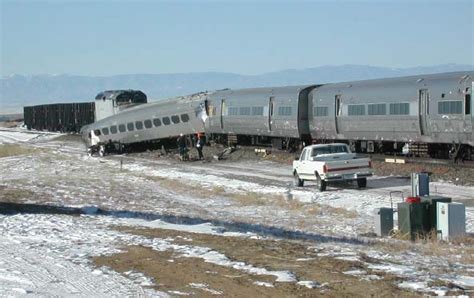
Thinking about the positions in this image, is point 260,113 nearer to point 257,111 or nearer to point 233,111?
point 257,111

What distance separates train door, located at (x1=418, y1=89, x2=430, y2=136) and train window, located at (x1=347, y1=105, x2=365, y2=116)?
4.61 meters

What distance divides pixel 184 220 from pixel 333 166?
805 centimetres

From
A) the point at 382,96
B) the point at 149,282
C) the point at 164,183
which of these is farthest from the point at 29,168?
the point at 149,282

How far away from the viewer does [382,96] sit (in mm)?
34438

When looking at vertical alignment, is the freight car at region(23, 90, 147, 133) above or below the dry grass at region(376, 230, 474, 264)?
above

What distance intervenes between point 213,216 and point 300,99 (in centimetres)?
2052

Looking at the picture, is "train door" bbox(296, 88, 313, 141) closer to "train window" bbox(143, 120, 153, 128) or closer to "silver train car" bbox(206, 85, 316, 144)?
"silver train car" bbox(206, 85, 316, 144)

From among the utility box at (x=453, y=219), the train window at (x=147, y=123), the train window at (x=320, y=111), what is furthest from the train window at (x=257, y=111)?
the utility box at (x=453, y=219)

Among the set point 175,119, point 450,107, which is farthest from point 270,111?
point 450,107

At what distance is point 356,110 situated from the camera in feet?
119

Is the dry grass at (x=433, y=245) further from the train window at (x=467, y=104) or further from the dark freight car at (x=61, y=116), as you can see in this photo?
the dark freight car at (x=61, y=116)

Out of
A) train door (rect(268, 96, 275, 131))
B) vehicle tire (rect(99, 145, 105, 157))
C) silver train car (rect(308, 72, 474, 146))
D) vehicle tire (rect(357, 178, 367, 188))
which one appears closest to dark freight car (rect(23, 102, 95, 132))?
vehicle tire (rect(99, 145, 105, 157))

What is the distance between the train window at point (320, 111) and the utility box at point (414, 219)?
881 inches

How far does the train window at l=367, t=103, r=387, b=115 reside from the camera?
34250mm
